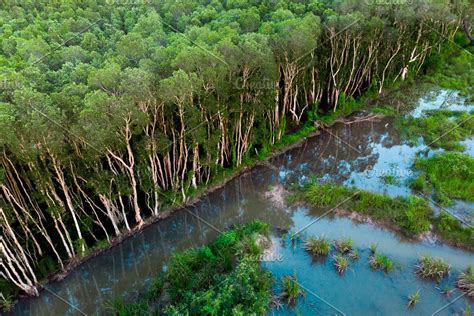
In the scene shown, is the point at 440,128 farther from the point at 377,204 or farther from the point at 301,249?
the point at 301,249

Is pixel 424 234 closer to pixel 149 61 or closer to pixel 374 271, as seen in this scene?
pixel 374 271

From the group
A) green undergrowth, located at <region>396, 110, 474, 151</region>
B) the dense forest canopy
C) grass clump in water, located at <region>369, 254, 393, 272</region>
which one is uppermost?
the dense forest canopy

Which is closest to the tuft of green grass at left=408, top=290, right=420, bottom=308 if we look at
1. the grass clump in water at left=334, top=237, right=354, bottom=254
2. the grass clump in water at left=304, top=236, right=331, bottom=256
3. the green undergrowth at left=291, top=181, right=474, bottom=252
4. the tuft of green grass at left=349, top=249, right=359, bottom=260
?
the tuft of green grass at left=349, top=249, right=359, bottom=260

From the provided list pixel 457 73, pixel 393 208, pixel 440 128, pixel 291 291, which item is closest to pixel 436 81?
pixel 457 73

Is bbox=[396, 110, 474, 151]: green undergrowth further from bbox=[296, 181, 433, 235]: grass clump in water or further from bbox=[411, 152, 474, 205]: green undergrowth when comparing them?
bbox=[296, 181, 433, 235]: grass clump in water

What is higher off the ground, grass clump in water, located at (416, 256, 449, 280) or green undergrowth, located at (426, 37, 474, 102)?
green undergrowth, located at (426, 37, 474, 102)

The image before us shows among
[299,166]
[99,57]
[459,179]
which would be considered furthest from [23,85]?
[459,179]
